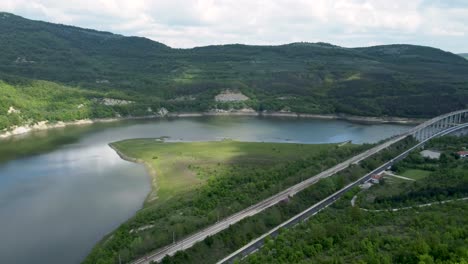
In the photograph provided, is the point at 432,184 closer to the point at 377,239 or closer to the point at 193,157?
the point at 377,239

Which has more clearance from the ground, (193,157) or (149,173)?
(193,157)

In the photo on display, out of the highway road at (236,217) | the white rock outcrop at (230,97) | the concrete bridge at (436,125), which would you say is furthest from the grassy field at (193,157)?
the white rock outcrop at (230,97)

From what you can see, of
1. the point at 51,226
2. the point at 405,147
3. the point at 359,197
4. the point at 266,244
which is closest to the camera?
the point at 266,244

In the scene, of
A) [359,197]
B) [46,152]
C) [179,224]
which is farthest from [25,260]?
[46,152]

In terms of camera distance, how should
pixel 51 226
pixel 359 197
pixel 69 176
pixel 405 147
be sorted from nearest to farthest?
pixel 51 226, pixel 359 197, pixel 69 176, pixel 405 147

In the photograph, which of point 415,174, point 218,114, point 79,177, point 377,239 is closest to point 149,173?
point 79,177

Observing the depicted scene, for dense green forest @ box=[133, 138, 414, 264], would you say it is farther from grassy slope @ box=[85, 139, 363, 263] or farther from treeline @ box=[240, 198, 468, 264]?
treeline @ box=[240, 198, 468, 264]

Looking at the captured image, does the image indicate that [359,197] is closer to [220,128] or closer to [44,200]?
[44,200]

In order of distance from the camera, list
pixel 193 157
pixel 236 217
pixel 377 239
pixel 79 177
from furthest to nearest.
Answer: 1. pixel 193 157
2. pixel 79 177
3. pixel 236 217
4. pixel 377 239

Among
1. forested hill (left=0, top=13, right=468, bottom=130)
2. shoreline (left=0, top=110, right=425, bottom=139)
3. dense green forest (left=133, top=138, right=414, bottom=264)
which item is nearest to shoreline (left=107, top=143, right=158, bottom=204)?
dense green forest (left=133, top=138, right=414, bottom=264)
